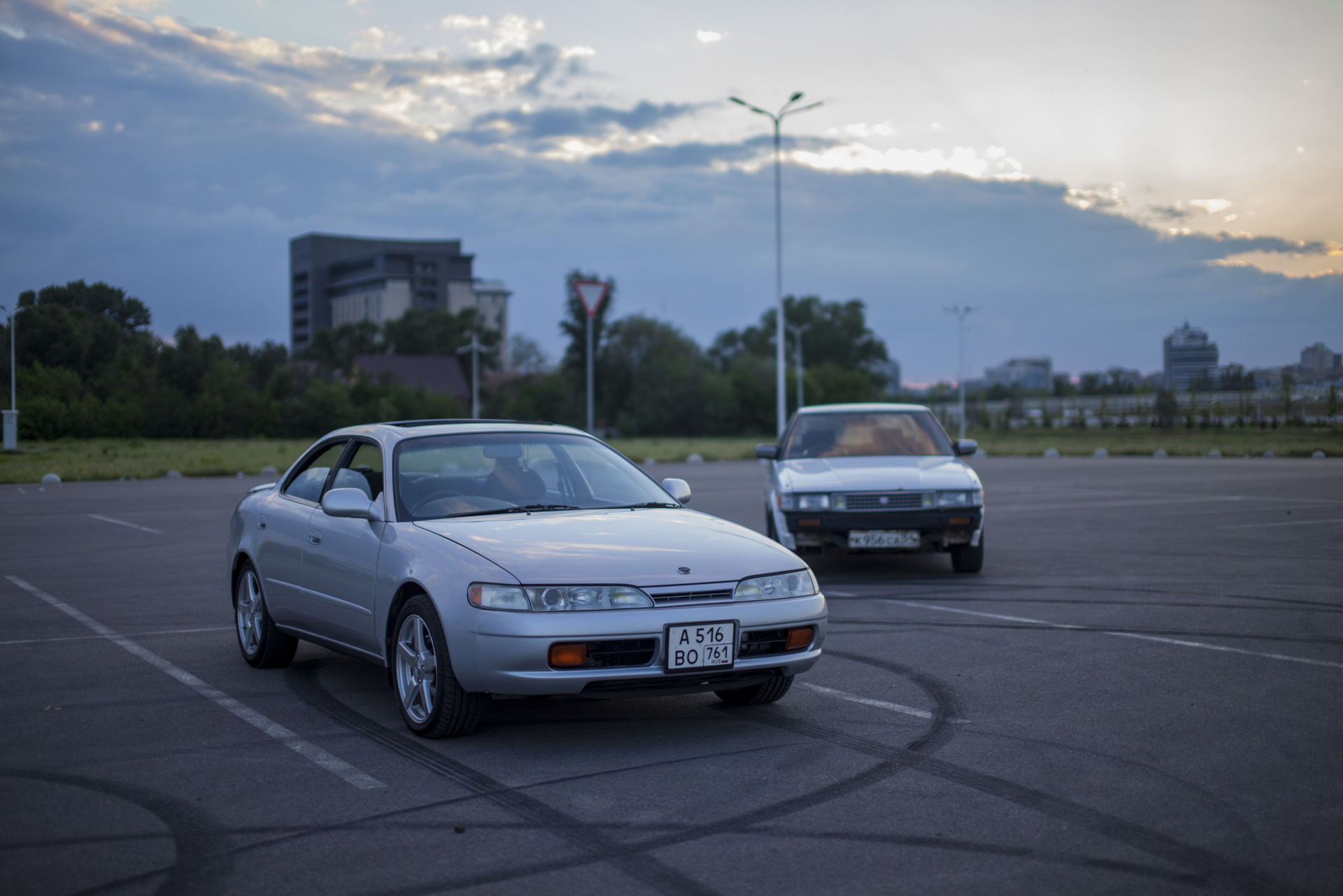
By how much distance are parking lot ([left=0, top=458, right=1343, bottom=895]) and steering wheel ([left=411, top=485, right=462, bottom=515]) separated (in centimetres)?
102

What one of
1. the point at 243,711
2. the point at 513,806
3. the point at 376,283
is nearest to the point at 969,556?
the point at 243,711

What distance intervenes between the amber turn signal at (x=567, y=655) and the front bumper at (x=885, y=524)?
5936mm

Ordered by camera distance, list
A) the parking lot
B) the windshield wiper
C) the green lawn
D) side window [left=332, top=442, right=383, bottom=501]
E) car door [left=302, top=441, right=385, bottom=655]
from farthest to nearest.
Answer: the green lawn → side window [left=332, top=442, right=383, bottom=501] → the windshield wiper → car door [left=302, top=441, right=385, bottom=655] → the parking lot

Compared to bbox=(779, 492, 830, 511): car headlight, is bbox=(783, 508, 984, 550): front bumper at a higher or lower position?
lower

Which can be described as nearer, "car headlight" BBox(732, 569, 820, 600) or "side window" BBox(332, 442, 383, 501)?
"car headlight" BBox(732, 569, 820, 600)

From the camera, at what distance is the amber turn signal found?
487 cm

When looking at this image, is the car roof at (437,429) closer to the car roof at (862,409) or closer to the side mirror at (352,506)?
the side mirror at (352,506)

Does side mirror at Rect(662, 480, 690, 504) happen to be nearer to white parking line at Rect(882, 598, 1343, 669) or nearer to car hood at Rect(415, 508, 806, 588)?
car hood at Rect(415, 508, 806, 588)

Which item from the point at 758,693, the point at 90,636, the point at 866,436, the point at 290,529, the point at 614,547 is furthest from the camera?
the point at 866,436

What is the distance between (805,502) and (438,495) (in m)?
5.28

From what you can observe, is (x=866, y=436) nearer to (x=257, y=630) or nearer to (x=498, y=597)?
(x=257, y=630)

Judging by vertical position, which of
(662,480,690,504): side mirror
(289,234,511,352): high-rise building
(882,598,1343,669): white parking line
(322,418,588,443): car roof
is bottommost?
(882,598,1343,669): white parking line

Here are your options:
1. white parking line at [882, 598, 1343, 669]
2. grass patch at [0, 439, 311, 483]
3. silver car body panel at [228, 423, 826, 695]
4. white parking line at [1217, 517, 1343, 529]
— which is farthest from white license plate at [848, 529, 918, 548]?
grass patch at [0, 439, 311, 483]

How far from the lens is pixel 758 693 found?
5855 millimetres
